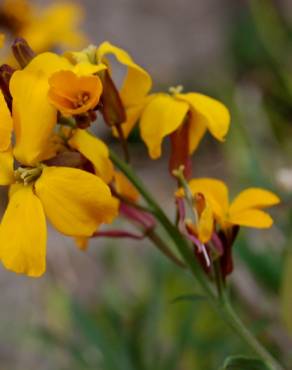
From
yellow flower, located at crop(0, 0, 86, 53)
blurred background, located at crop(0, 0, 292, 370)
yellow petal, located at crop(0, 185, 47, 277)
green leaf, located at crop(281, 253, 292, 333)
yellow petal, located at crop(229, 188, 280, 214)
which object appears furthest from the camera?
yellow flower, located at crop(0, 0, 86, 53)

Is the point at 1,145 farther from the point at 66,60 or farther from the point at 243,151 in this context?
the point at 243,151

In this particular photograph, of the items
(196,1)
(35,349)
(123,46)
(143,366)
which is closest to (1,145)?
(143,366)

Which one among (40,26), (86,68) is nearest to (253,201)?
(86,68)

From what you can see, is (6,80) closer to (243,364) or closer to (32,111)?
(32,111)

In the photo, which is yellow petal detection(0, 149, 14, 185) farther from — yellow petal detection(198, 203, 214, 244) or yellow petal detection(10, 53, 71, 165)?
yellow petal detection(198, 203, 214, 244)

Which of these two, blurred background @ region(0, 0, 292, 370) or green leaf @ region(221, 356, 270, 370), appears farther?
blurred background @ region(0, 0, 292, 370)

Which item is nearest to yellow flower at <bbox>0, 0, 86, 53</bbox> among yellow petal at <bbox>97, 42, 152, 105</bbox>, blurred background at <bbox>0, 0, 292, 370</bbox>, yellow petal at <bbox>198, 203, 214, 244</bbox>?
blurred background at <bbox>0, 0, 292, 370</bbox>
